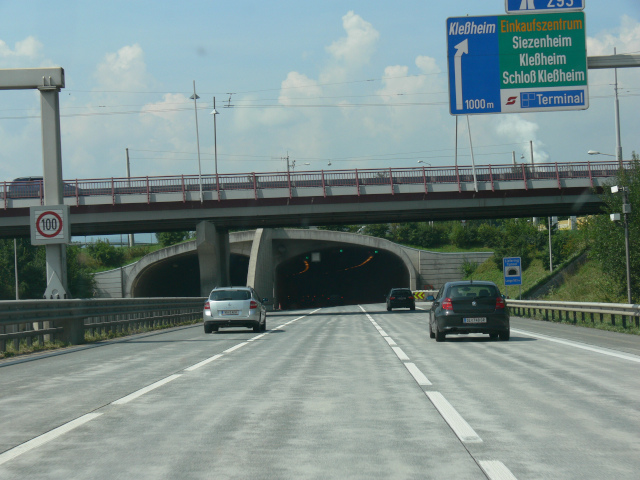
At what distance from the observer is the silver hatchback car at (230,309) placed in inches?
938

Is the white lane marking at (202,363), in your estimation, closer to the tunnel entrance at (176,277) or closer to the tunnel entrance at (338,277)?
the tunnel entrance at (176,277)

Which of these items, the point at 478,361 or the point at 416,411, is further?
the point at 478,361

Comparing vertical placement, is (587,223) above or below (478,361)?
above

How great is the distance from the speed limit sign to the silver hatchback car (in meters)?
5.32

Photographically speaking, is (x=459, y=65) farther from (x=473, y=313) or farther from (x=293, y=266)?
(x=293, y=266)

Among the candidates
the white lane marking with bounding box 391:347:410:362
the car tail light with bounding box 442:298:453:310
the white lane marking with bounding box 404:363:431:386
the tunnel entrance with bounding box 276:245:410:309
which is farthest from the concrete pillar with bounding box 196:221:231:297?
the white lane marking with bounding box 404:363:431:386

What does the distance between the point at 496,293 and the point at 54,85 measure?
12.6m

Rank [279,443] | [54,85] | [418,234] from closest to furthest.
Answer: [279,443]
[54,85]
[418,234]

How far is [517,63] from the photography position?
20406 mm

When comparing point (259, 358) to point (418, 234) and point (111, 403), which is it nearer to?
point (111, 403)

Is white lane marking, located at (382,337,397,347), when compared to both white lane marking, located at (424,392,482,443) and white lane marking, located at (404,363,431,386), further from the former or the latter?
white lane marking, located at (424,392,482,443)

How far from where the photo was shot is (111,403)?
855 centimetres

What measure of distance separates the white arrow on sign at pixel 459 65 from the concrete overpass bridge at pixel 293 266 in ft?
107

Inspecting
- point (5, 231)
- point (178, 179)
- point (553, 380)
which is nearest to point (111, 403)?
point (553, 380)
